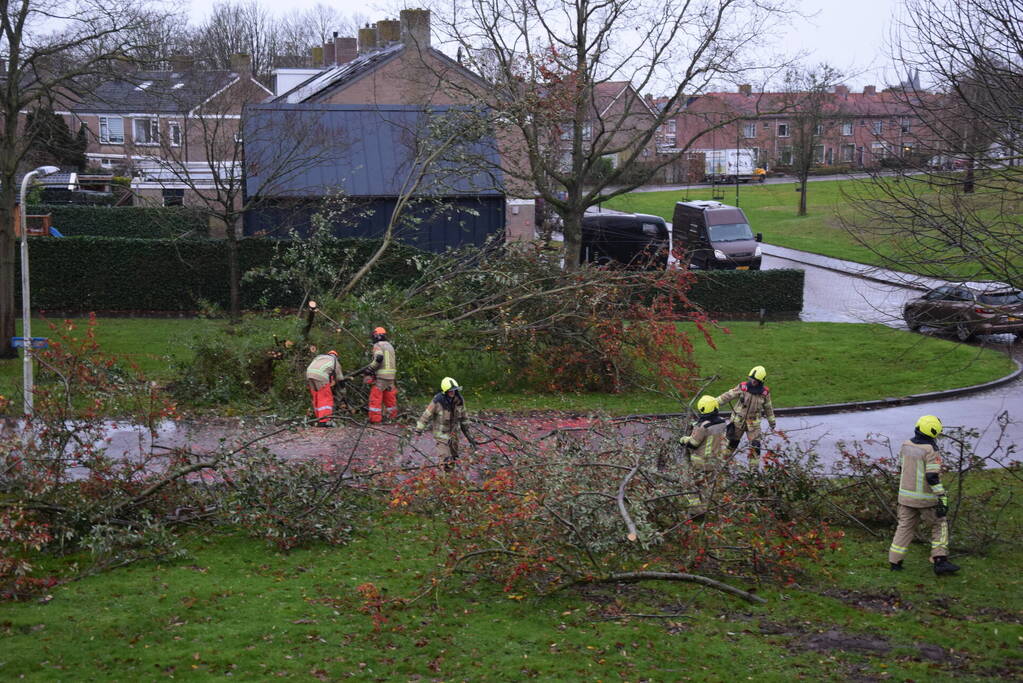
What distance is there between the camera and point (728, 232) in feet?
107

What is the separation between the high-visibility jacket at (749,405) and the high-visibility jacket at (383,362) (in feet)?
17.6

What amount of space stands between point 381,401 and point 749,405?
590cm

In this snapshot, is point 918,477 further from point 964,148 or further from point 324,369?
point 324,369

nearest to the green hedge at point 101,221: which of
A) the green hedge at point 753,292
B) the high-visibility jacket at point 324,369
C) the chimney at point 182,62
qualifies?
the chimney at point 182,62

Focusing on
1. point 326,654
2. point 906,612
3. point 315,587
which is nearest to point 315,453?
point 315,587

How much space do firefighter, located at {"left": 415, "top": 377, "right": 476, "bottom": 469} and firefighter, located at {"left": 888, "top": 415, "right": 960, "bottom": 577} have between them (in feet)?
16.9

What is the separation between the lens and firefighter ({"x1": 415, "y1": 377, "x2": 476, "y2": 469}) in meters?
12.3

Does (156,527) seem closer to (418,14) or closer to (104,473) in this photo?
(104,473)

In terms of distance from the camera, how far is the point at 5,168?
62.5 feet

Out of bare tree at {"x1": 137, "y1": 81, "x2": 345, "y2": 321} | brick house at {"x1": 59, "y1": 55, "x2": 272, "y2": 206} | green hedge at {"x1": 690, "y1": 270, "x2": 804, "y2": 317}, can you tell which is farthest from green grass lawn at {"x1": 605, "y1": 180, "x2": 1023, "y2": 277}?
brick house at {"x1": 59, "y1": 55, "x2": 272, "y2": 206}

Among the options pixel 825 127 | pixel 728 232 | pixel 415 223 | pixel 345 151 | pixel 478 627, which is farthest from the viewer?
pixel 825 127

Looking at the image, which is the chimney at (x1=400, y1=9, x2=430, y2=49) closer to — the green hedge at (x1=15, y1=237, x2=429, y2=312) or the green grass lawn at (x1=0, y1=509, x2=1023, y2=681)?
the green hedge at (x1=15, y1=237, x2=429, y2=312)

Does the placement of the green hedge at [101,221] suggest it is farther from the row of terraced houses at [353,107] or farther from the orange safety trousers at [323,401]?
the orange safety trousers at [323,401]

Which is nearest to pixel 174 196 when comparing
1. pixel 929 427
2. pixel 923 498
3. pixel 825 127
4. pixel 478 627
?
pixel 478 627
